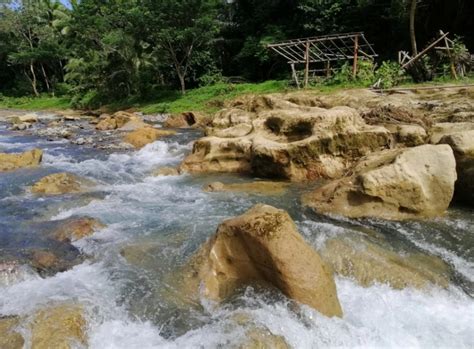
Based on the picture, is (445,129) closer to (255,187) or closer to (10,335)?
(255,187)

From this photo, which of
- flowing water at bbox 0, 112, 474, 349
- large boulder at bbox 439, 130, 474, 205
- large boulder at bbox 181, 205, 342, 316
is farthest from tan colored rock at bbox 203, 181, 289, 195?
large boulder at bbox 181, 205, 342, 316

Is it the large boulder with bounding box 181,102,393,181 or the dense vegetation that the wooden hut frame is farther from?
the large boulder with bounding box 181,102,393,181

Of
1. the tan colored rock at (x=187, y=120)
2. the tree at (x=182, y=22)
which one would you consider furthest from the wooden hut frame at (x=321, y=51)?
the tree at (x=182, y=22)

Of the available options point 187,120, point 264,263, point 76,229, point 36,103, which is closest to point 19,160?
point 76,229

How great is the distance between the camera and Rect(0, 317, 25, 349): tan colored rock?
16.1ft

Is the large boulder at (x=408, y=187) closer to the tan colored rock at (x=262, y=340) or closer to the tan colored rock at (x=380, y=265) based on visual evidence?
the tan colored rock at (x=380, y=265)

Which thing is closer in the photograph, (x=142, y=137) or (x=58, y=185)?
(x=58, y=185)

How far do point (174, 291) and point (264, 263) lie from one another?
1361 mm

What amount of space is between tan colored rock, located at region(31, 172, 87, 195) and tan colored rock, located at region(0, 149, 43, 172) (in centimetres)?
327

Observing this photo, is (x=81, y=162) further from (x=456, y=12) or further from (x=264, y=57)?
(x=456, y=12)

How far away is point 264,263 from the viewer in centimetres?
602

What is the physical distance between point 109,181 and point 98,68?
29561 millimetres

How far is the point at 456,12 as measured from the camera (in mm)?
30859

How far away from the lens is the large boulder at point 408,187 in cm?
854
